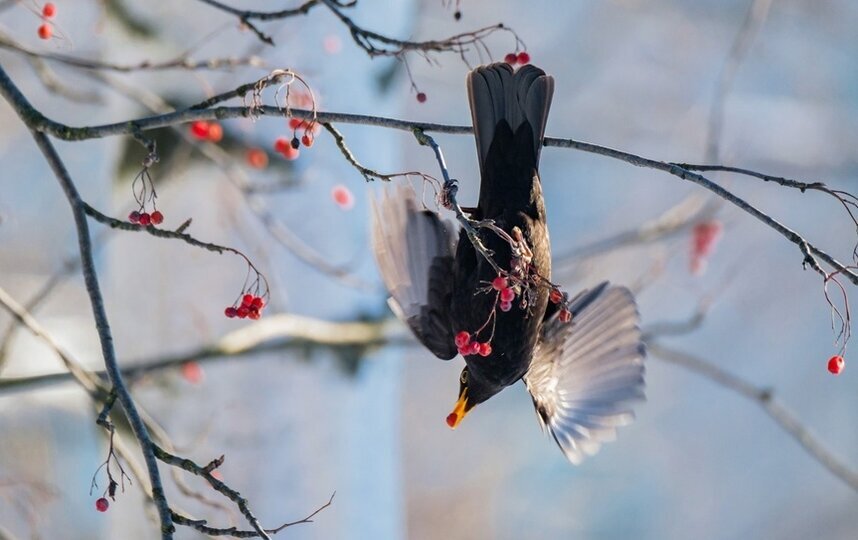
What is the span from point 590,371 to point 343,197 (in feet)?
2.58

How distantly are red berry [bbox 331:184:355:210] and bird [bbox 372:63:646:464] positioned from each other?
0.32 meters

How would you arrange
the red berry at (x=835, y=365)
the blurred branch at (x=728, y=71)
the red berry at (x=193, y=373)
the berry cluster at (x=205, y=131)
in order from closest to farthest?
the red berry at (x=835, y=365) → the berry cluster at (x=205, y=131) → the red berry at (x=193, y=373) → the blurred branch at (x=728, y=71)

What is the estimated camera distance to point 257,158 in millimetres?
2867

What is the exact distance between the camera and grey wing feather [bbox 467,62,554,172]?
2057mm

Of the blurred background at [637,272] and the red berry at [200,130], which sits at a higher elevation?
the blurred background at [637,272]

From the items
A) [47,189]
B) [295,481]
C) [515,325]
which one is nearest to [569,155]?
[47,189]

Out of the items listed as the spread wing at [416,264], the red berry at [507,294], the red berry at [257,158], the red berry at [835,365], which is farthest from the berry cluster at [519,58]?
the red berry at [257,158]

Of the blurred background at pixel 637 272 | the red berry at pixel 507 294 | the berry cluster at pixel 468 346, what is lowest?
the red berry at pixel 507 294

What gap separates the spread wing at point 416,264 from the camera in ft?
8.00

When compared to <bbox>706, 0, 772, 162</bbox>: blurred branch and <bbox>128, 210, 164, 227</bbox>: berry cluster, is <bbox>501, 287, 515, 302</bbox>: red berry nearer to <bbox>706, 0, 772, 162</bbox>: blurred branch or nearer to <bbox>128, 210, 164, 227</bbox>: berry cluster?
<bbox>128, 210, 164, 227</bbox>: berry cluster

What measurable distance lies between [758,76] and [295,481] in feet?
23.8

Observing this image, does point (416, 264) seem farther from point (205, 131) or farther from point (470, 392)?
point (205, 131)

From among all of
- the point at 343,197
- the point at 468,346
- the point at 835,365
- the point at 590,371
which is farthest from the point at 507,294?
the point at 343,197

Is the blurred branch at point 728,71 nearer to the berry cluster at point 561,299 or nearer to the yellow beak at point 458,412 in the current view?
the yellow beak at point 458,412
